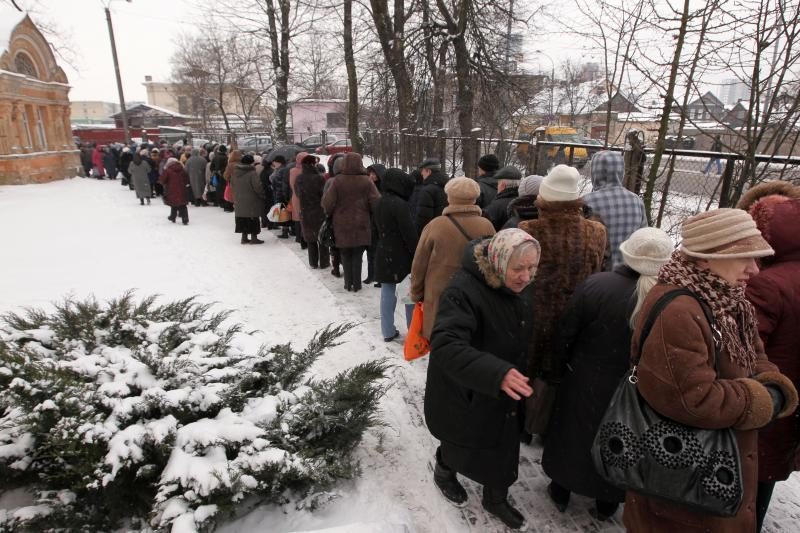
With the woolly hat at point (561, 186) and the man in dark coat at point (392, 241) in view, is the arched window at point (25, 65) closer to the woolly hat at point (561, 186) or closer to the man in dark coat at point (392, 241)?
the man in dark coat at point (392, 241)

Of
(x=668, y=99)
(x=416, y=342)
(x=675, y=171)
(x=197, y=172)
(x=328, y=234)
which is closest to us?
(x=416, y=342)

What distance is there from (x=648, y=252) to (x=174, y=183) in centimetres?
1085

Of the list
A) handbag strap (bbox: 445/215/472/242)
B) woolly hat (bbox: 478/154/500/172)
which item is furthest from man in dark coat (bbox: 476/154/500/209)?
handbag strap (bbox: 445/215/472/242)

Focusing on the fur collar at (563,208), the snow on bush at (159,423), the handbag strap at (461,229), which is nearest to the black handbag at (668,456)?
the fur collar at (563,208)

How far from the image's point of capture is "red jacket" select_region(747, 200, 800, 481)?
2088 mm

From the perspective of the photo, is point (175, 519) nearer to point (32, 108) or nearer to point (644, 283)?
point (644, 283)

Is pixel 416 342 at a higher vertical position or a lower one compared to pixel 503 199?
lower

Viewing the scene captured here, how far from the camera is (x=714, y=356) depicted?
1653 millimetres

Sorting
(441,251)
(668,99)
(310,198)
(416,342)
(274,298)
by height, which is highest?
(668,99)

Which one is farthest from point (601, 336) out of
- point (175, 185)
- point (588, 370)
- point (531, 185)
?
point (175, 185)

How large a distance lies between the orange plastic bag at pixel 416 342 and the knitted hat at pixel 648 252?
A: 1.63 m

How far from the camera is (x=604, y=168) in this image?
11.8 ft

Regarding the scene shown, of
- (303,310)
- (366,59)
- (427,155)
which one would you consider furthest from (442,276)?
(366,59)

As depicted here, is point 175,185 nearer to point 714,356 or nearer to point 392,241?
point 392,241
